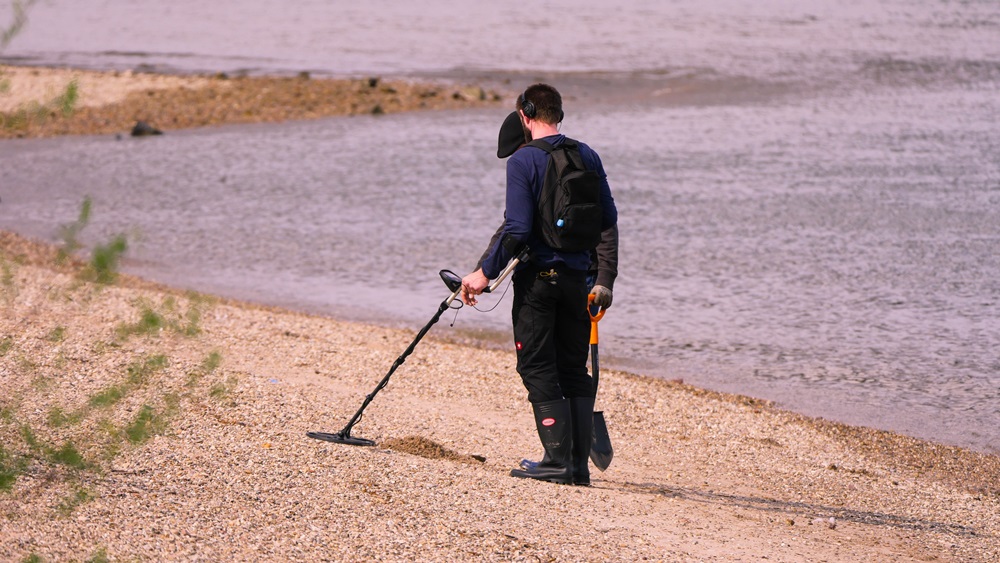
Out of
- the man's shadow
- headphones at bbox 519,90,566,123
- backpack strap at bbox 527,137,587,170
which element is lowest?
the man's shadow

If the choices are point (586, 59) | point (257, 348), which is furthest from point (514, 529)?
point (586, 59)

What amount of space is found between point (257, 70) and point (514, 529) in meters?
25.4

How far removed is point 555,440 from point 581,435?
16 centimetres

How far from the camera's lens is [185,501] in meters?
4.82

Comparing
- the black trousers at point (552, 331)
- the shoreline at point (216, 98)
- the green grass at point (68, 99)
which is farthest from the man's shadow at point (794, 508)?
the shoreline at point (216, 98)

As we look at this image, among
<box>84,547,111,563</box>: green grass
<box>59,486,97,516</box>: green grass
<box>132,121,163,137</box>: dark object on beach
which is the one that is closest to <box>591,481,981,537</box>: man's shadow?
<box>59,486,97,516</box>: green grass

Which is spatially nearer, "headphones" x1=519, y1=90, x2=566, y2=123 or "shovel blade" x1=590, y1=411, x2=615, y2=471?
"headphones" x1=519, y1=90, x2=566, y2=123

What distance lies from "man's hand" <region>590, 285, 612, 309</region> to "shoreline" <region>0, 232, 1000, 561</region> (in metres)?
0.89

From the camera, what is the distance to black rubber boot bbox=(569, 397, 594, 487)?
585cm

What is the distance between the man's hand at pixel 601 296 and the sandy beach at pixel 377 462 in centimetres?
88

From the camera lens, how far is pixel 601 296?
18.6 ft

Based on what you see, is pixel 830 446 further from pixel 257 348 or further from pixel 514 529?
pixel 257 348

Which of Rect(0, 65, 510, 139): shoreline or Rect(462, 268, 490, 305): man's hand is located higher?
Rect(462, 268, 490, 305): man's hand

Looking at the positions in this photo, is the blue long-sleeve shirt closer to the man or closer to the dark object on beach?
the man
